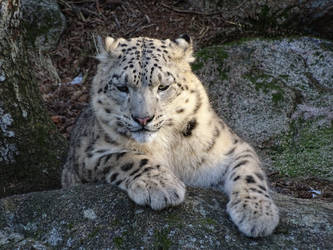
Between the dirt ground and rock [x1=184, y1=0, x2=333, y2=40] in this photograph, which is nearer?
rock [x1=184, y1=0, x2=333, y2=40]

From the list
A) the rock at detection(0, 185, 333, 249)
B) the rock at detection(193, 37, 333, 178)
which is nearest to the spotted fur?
the rock at detection(0, 185, 333, 249)

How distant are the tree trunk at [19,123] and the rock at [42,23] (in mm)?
3640

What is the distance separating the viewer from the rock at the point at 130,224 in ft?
10.3

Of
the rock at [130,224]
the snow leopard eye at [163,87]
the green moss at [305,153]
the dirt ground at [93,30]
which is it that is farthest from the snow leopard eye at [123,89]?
the dirt ground at [93,30]

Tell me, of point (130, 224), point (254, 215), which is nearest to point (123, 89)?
point (130, 224)

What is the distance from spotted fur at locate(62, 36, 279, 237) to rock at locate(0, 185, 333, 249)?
151 mm

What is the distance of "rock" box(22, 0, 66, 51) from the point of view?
27.2ft

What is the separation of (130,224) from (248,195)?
0.91 metres

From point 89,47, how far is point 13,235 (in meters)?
5.42

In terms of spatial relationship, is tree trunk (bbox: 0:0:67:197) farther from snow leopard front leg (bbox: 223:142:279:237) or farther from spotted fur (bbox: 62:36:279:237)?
snow leopard front leg (bbox: 223:142:279:237)

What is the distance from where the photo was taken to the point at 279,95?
6758mm

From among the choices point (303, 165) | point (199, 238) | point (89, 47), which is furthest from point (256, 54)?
point (199, 238)

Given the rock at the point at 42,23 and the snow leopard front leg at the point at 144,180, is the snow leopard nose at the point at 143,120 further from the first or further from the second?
the rock at the point at 42,23

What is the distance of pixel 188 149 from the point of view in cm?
Answer: 419
